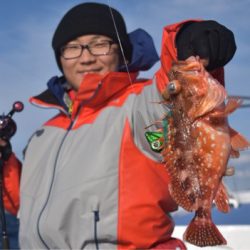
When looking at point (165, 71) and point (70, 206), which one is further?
point (70, 206)

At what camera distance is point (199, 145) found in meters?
2.67

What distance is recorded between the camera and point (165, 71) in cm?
324

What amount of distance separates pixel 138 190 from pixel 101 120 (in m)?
0.58

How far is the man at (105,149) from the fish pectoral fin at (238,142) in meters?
0.49

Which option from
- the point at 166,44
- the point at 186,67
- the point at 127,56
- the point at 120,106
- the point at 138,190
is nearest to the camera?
the point at 186,67

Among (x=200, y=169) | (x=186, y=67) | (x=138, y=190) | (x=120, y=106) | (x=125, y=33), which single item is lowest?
(x=138, y=190)

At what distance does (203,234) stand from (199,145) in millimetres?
427

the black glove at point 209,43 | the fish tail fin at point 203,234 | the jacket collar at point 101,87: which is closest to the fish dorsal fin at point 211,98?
the black glove at point 209,43

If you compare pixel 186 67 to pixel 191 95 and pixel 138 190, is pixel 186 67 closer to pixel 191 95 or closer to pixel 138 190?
pixel 191 95

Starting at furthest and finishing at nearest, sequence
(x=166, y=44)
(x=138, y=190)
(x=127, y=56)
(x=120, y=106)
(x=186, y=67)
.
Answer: (x=127, y=56)
(x=120, y=106)
(x=138, y=190)
(x=166, y=44)
(x=186, y=67)

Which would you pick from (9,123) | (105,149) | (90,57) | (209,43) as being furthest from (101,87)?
(9,123)

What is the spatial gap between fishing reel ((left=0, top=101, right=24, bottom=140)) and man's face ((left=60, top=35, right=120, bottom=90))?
0.96 meters

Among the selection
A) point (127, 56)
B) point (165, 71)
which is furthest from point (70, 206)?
point (127, 56)

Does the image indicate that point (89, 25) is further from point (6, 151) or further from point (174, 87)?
point (174, 87)
